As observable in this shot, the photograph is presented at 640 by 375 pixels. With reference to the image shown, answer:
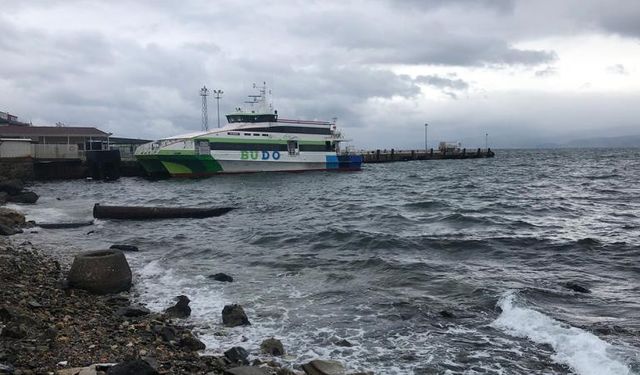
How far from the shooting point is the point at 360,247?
1538 cm

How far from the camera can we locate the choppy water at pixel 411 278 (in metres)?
7.54

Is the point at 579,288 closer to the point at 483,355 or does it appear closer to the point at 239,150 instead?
the point at 483,355

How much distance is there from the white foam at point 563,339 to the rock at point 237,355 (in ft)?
13.8

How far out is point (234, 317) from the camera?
8.62 meters

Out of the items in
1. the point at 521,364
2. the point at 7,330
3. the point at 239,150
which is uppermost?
the point at 239,150

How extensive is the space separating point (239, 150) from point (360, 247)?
34.2 meters

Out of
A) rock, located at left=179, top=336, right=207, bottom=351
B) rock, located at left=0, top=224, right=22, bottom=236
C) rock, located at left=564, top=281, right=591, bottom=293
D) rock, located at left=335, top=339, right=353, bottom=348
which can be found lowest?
rock, located at left=335, top=339, right=353, bottom=348

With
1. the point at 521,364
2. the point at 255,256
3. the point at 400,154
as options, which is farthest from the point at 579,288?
the point at 400,154

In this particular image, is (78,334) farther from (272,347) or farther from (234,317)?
(272,347)

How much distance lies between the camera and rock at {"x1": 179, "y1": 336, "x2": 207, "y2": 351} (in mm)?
7211

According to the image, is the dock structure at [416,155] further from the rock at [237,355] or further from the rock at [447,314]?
the rock at [237,355]

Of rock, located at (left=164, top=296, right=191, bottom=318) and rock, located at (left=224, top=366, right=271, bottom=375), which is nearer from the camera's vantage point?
rock, located at (left=224, top=366, right=271, bottom=375)

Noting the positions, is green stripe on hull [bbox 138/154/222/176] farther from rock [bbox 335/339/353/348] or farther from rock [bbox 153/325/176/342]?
rock [bbox 335/339/353/348]

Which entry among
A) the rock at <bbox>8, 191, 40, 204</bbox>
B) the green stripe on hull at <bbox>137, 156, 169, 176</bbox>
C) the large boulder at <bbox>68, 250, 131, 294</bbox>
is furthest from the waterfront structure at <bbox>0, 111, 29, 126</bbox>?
the large boulder at <bbox>68, 250, 131, 294</bbox>
